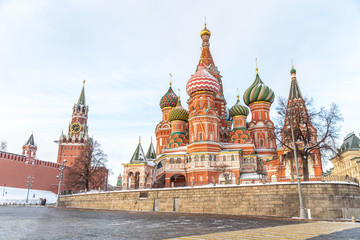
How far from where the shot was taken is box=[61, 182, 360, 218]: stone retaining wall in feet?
63.7

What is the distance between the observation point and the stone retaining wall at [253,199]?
19.4 m

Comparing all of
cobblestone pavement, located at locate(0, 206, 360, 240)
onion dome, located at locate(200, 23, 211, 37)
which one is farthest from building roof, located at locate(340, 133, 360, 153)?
cobblestone pavement, located at locate(0, 206, 360, 240)

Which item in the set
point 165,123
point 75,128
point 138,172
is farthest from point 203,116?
point 75,128

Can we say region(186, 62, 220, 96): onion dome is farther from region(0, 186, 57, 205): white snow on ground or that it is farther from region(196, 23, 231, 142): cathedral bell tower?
region(0, 186, 57, 205): white snow on ground

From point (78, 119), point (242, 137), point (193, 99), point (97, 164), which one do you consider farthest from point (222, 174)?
point (78, 119)

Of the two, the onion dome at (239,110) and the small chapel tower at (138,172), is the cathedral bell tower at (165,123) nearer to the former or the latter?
the small chapel tower at (138,172)

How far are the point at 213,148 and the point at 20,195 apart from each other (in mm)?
35028

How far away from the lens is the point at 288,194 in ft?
65.8

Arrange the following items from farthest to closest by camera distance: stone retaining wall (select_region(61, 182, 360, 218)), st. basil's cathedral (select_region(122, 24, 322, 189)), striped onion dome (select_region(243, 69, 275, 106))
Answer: striped onion dome (select_region(243, 69, 275, 106)) → st. basil's cathedral (select_region(122, 24, 322, 189)) → stone retaining wall (select_region(61, 182, 360, 218))

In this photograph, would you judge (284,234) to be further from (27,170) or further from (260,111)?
(27,170)

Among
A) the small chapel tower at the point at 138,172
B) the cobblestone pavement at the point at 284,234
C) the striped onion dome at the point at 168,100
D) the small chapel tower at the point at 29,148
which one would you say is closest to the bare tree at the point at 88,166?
the small chapel tower at the point at 138,172

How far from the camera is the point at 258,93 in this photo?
4397cm

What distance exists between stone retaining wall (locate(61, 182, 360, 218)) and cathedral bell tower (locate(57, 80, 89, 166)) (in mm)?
48169

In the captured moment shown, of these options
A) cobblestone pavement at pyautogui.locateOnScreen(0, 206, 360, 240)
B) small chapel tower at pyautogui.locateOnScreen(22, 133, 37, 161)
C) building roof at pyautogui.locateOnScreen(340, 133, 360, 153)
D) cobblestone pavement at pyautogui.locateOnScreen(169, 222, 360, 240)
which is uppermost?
building roof at pyautogui.locateOnScreen(340, 133, 360, 153)
